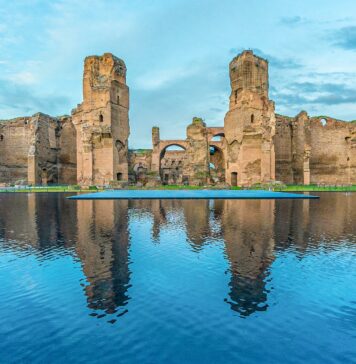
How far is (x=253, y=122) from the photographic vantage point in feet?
95.4

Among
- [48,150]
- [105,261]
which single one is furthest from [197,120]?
[105,261]

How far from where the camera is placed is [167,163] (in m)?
50.7

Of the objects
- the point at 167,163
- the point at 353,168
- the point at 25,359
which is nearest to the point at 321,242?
the point at 25,359

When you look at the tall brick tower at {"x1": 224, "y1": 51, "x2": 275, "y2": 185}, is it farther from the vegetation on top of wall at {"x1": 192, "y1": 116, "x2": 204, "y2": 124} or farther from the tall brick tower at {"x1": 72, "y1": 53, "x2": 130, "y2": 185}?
the tall brick tower at {"x1": 72, "y1": 53, "x2": 130, "y2": 185}

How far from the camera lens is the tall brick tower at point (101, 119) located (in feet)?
97.3

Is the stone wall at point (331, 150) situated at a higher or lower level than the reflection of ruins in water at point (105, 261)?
higher

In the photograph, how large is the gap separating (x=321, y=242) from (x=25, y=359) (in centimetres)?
624

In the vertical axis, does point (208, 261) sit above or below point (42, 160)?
below

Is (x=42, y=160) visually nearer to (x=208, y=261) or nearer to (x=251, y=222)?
(x=251, y=222)

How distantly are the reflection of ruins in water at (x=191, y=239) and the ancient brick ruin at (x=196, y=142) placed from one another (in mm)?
18780

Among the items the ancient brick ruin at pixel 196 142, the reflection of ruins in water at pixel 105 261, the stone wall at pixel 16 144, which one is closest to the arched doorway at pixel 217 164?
the ancient brick ruin at pixel 196 142

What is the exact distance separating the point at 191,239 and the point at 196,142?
25689 millimetres

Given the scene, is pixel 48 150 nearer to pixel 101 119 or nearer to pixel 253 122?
pixel 101 119

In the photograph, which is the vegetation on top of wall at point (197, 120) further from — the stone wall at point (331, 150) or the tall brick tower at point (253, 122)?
the stone wall at point (331, 150)
